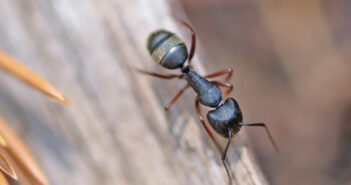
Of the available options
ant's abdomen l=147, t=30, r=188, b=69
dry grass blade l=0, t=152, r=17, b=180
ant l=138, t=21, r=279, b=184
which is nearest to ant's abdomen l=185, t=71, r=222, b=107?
ant l=138, t=21, r=279, b=184

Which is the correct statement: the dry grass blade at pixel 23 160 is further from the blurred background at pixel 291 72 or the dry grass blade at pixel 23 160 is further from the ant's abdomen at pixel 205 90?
the blurred background at pixel 291 72

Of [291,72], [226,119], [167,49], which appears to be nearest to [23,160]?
[226,119]

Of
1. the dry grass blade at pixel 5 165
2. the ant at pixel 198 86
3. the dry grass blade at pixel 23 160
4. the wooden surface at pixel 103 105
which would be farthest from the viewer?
the ant at pixel 198 86

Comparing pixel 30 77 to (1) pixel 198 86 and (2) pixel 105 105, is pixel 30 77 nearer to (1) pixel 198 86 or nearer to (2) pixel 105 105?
(2) pixel 105 105

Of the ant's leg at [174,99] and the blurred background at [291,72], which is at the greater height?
the ant's leg at [174,99]

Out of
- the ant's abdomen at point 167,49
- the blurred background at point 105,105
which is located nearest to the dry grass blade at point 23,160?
the blurred background at point 105,105

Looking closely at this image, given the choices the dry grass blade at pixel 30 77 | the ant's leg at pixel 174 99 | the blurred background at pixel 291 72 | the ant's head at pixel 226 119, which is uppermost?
the dry grass blade at pixel 30 77
